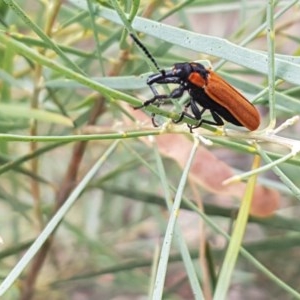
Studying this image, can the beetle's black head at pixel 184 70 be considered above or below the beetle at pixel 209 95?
above

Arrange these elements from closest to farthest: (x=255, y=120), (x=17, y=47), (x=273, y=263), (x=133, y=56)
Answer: (x=17, y=47), (x=255, y=120), (x=133, y=56), (x=273, y=263)

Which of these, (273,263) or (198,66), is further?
(273,263)

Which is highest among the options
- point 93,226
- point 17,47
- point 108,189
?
point 93,226

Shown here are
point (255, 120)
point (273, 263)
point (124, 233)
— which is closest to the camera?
point (255, 120)

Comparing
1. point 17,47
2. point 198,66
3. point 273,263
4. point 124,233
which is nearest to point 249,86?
point 198,66

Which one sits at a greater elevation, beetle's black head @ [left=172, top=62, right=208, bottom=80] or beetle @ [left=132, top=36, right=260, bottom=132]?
beetle's black head @ [left=172, top=62, right=208, bottom=80]

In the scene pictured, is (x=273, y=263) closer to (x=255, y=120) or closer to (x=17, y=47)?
(x=255, y=120)

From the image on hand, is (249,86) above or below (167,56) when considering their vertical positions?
Result: below
